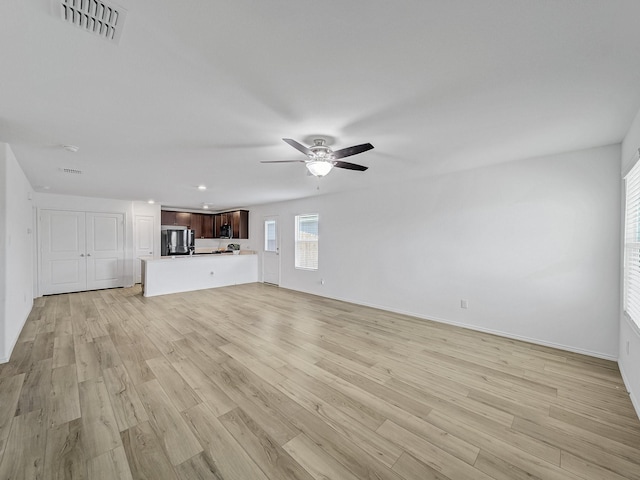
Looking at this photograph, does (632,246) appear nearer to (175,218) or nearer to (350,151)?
(350,151)

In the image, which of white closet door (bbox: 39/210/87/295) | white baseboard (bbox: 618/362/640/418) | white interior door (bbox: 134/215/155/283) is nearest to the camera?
white baseboard (bbox: 618/362/640/418)

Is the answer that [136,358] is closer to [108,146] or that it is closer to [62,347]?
[62,347]

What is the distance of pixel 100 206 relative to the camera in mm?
6562

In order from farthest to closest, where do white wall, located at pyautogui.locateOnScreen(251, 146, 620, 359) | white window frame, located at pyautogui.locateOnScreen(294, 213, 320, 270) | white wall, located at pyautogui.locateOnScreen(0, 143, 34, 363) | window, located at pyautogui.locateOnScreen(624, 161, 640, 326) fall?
white window frame, located at pyautogui.locateOnScreen(294, 213, 320, 270) < white wall, located at pyautogui.locateOnScreen(251, 146, 620, 359) < white wall, located at pyautogui.locateOnScreen(0, 143, 34, 363) < window, located at pyautogui.locateOnScreen(624, 161, 640, 326)

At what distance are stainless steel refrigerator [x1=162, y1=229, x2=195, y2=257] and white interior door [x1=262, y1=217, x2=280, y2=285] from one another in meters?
2.43

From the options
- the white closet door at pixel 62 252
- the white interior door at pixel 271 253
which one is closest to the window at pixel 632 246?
the white interior door at pixel 271 253

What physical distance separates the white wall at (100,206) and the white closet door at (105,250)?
0.35ft

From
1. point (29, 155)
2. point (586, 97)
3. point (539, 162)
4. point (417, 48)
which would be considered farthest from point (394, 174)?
point (29, 155)

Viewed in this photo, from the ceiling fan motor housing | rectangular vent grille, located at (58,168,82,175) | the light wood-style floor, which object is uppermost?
rectangular vent grille, located at (58,168,82,175)

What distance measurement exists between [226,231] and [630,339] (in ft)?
28.8

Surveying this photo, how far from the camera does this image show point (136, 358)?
2812mm

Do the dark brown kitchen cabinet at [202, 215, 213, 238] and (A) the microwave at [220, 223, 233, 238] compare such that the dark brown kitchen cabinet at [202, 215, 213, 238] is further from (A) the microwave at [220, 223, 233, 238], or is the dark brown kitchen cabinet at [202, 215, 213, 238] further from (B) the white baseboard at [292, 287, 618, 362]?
(B) the white baseboard at [292, 287, 618, 362]

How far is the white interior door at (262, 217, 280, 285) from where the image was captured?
7.24m

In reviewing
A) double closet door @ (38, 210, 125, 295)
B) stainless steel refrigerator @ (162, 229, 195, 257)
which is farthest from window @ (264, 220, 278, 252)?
double closet door @ (38, 210, 125, 295)
